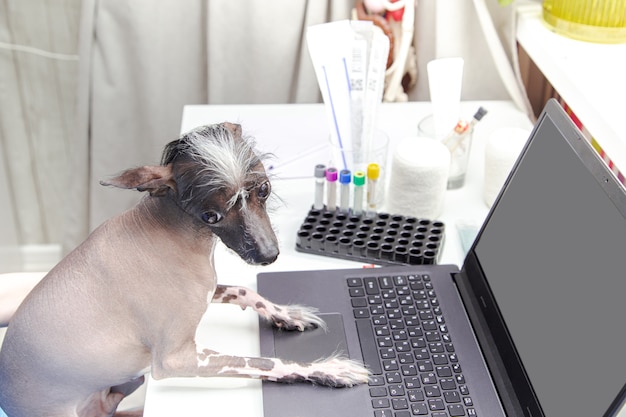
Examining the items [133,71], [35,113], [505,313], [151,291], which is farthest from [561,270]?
[35,113]

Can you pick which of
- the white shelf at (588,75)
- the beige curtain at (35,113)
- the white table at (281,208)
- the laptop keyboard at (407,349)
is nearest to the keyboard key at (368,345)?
the laptop keyboard at (407,349)

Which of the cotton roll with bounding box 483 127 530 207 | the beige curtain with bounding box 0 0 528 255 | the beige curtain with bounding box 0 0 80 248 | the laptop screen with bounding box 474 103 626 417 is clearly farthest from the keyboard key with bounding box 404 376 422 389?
the beige curtain with bounding box 0 0 80 248

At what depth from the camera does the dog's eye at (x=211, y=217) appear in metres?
0.73

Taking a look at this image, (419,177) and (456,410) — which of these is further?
(419,177)

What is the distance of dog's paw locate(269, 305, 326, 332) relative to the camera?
0.87 meters

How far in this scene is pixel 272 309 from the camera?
883mm

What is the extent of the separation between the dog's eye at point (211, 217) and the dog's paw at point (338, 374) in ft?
0.65

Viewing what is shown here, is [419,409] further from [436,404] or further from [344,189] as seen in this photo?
[344,189]

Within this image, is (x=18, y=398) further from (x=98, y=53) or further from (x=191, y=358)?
(x=98, y=53)

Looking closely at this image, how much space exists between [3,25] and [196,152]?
104 centimetres

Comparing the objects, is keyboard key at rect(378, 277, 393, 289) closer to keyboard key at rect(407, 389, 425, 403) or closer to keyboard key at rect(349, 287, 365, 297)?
keyboard key at rect(349, 287, 365, 297)

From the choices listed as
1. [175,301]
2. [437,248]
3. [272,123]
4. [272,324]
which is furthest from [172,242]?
[272,123]

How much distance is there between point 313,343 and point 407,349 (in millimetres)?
108

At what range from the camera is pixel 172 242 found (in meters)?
0.76
